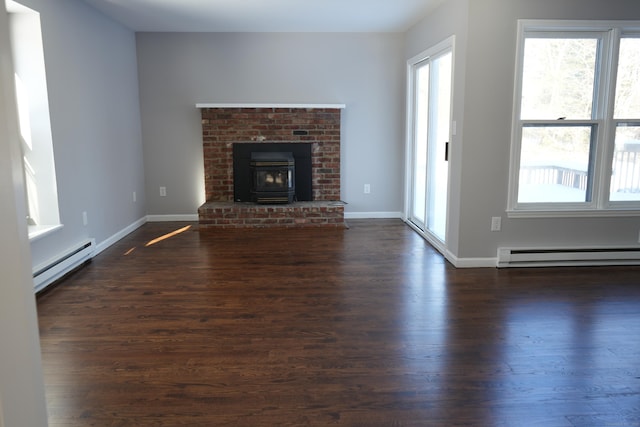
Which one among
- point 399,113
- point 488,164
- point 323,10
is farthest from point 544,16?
point 399,113

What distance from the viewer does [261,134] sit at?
601 cm

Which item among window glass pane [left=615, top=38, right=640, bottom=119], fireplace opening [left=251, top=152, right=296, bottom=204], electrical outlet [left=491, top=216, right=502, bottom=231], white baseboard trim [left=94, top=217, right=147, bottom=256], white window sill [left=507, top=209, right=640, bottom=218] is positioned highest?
window glass pane [left=615, top=38, right=640, bottom=119]

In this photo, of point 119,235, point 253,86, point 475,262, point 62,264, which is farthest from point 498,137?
point 119,235

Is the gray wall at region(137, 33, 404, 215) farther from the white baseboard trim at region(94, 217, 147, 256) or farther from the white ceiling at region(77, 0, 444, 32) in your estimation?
the white baseboard trim at region(94, 217, 147, 256)

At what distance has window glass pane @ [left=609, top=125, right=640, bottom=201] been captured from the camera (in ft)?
13.3

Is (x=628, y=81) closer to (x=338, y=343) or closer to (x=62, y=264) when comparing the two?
(x=338, y=343)

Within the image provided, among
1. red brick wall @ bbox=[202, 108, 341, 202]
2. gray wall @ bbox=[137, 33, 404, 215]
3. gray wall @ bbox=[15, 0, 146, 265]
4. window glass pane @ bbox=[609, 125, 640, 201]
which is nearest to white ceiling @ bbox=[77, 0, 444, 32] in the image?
gray wall @ bbox=[137, 33, 404, 215]

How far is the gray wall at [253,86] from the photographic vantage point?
590cm

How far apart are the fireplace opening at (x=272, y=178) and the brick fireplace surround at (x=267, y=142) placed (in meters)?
0.13

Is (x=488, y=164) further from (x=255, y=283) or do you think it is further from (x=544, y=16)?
(x=255, y=283)

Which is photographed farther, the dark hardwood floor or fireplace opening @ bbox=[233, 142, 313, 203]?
fireplace opening @ bbox=[233, 142, 313, 203]

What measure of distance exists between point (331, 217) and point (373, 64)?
2.07 m

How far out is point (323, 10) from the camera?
474cm

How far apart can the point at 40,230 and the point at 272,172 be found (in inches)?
109
